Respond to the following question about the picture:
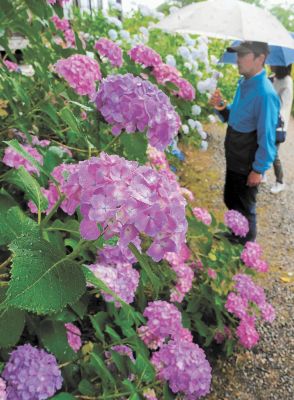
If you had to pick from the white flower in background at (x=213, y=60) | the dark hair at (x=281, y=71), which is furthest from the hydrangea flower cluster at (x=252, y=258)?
the white flower in background at (x=213, y=60)

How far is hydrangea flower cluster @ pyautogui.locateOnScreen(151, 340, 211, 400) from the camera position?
4.39 ft

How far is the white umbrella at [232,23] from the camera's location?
3.09 metres

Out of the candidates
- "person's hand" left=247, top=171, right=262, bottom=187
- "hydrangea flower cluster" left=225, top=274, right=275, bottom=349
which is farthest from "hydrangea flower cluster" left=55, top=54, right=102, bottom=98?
"person's hand" left=247, top=171, right=262, bottom=187

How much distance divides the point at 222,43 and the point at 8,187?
6860 mm

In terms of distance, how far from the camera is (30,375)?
1053 millimetres

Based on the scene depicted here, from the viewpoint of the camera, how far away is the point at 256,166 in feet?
9.39

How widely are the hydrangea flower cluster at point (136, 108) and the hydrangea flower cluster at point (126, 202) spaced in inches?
18.0

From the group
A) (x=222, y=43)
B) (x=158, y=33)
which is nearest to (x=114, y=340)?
(x=158, y=33)

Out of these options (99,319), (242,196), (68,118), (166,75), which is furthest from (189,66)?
(68,118)

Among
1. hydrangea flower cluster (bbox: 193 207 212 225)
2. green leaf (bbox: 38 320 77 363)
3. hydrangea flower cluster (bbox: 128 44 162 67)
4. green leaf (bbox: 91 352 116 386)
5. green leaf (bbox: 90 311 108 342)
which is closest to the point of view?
green leaf (bbox: 38 320 77 363)

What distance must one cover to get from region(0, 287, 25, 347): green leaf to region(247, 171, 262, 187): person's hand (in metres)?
2.32

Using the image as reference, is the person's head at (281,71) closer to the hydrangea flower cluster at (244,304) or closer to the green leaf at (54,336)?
the hydrangea flower cluster at (244,304)

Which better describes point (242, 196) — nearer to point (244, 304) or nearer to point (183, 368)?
point (244, 304)

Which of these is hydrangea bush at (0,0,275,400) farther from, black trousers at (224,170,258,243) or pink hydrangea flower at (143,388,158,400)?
black trousers at (224,170,258,243)
